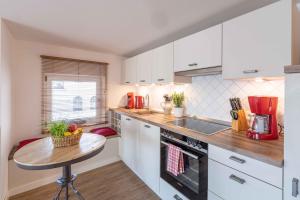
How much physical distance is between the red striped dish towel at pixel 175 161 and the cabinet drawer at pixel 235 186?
32 centimetres

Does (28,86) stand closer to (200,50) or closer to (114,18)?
(114,18)

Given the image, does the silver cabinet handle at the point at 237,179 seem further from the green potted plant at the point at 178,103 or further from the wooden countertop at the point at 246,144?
the green potted plant at the point at 178,103

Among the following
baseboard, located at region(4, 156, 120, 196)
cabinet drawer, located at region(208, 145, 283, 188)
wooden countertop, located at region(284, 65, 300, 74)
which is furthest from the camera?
baseboard, located at region(4, 156, 120, 196)

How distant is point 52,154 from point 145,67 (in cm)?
182

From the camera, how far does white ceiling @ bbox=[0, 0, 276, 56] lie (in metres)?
1.40

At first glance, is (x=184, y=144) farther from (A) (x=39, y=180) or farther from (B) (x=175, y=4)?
(A) (x=39, y=180)

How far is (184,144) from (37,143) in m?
1.51

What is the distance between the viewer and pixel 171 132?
1.70 meters

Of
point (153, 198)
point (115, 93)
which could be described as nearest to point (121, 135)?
point (115, 93)

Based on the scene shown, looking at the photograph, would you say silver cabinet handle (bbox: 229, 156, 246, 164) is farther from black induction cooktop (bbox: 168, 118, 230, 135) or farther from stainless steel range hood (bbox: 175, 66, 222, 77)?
stainless steel range hood (bbox: 175, 66, 222, 77)

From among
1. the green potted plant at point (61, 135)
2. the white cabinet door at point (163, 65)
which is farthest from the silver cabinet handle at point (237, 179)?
the green potted plant at point (61, 135)

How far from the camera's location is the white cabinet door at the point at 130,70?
115 inches

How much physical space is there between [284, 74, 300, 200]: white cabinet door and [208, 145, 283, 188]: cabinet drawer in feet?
0.15

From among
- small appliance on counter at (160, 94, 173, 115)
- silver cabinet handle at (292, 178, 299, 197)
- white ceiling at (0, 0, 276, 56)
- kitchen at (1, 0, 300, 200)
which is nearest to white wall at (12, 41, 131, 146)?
kitchen at (1, 0, 300, 200)
